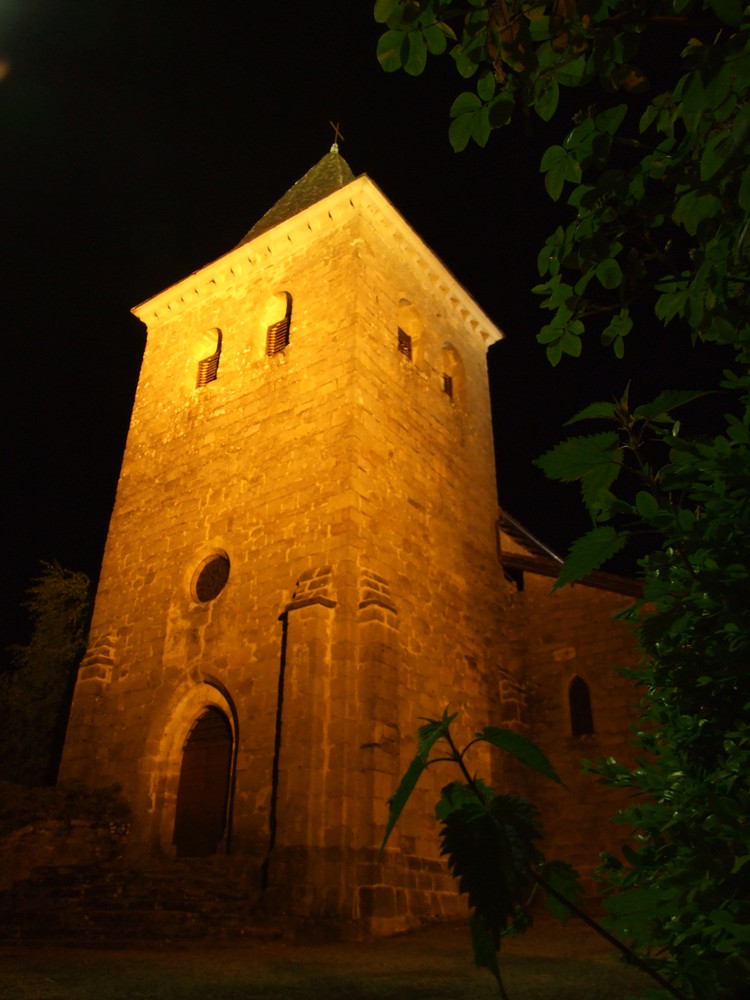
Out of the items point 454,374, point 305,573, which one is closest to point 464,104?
point 305,573

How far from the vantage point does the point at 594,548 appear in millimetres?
1733

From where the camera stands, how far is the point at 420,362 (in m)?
14.6

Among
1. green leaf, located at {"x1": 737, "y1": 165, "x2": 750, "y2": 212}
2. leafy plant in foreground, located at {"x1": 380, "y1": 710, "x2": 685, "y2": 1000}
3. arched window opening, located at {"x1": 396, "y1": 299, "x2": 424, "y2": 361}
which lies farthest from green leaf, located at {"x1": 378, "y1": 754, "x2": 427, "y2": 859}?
arched window opening, located at {"x1": 396, "y1": 299, "x2": 424, "y2": 361}

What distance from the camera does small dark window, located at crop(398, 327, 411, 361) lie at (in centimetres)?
1424

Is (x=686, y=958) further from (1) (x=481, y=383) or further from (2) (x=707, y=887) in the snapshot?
(1) (x=481, y=383)

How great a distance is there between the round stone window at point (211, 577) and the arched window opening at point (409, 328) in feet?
19.0

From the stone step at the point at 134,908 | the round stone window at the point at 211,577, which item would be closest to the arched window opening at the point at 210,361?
the round stone window at the point at 211,577

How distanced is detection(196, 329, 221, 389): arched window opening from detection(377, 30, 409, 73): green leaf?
1306 cm

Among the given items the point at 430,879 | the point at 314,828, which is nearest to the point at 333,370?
the point at 314,828

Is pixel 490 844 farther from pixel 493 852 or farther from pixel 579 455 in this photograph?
pixel 579 455

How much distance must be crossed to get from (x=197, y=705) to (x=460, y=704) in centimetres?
445

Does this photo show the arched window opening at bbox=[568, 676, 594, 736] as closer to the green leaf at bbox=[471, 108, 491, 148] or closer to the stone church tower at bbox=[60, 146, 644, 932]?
the stone church tower at bbox=[60, 146, 644, 932]

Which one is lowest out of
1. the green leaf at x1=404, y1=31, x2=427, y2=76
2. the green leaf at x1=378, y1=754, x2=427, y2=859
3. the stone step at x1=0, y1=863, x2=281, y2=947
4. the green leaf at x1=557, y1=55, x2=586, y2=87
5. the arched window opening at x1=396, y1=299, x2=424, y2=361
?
the stone step at x1=0, y1=863, x2=281, y2=947

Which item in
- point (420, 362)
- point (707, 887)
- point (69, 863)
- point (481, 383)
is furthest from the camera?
point (481, 383)
